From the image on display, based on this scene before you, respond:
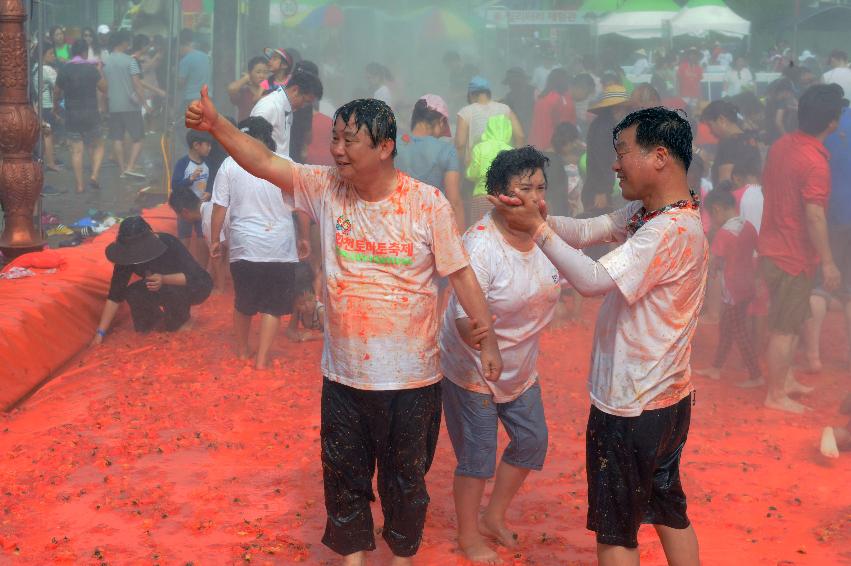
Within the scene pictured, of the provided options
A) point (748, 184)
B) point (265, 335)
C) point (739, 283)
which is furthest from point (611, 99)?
point (265, 335)

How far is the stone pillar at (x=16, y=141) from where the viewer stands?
909 centimetres

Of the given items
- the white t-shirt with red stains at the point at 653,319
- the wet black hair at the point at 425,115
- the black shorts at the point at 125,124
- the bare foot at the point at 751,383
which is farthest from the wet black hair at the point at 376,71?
the white t-shirt with red stains at the point at 653,319

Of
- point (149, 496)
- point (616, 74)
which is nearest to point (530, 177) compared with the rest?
point (149, 496)

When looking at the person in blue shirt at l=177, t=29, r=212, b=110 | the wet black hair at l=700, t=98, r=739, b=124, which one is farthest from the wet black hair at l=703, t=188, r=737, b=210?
the person in blue shirt at l=177, t=29, r=212, b=110

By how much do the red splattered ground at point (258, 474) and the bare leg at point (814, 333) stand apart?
169 mm

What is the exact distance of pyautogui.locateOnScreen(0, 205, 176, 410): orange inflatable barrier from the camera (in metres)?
7.33

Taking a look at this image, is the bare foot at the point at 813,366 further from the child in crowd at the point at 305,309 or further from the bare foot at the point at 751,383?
the child in crowd at the point at 305,309

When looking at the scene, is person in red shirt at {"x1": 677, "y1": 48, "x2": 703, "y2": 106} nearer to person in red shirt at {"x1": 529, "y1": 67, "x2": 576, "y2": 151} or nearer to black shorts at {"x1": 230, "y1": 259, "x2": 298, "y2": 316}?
person in red shirt at {"x1": 529, "y1": 67, "x2": 576, "y2": 151}

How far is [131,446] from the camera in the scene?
613 centimetres

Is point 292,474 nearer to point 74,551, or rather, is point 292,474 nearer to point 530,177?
point 74,551

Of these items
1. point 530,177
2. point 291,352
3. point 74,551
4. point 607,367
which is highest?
point 530,177

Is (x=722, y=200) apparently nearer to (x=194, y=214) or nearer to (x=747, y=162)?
(x=747, y=162)

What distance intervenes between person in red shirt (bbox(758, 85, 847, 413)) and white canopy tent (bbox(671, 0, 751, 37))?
15.8 m

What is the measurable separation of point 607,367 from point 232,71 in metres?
14.3
